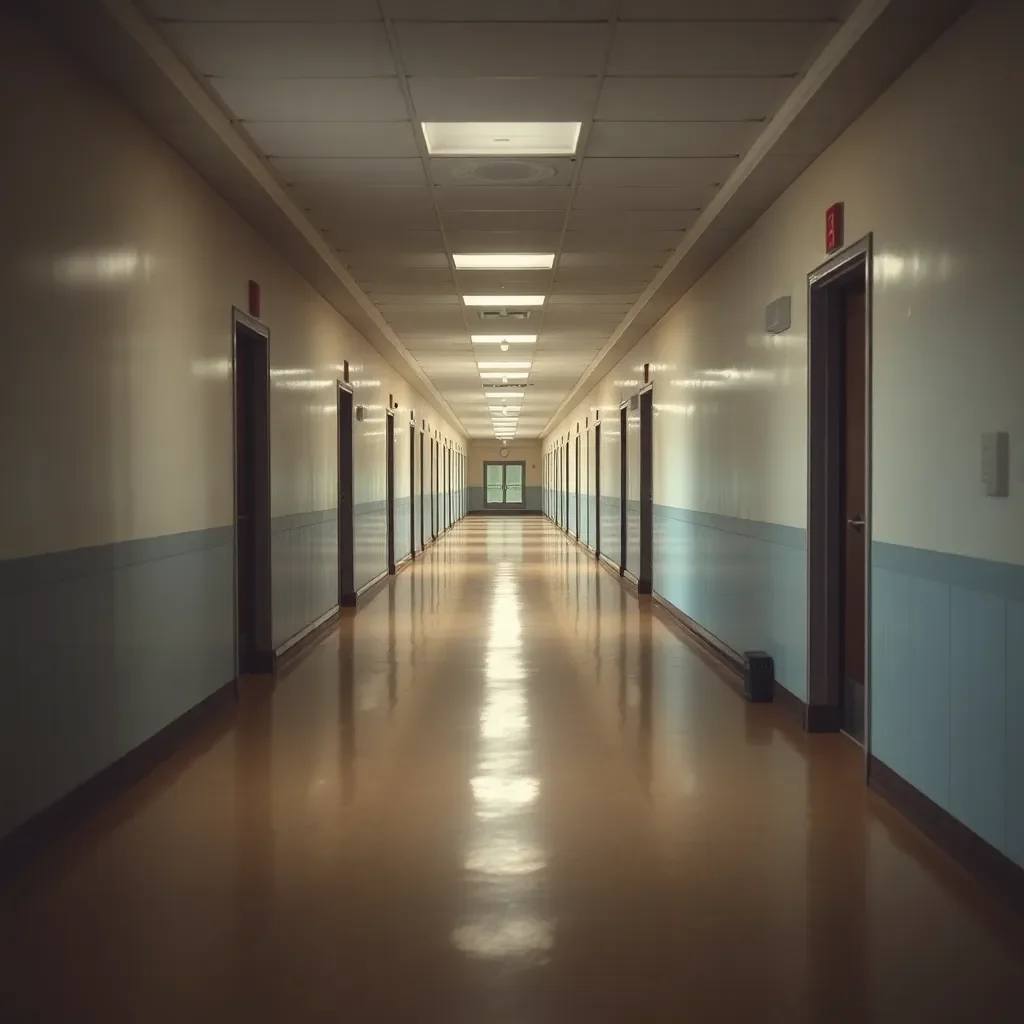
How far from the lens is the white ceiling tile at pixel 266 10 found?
3855 mm

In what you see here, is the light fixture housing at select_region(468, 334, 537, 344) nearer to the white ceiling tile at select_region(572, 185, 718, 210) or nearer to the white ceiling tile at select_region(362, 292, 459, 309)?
the white ceiling tile at select_region(362, 292, 459, 309)

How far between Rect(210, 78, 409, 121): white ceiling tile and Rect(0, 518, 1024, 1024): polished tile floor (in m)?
3.02

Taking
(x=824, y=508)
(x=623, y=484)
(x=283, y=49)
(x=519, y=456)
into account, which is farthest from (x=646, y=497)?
(x=519, y=456)

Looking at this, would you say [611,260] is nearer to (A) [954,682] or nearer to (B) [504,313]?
(B) [504,313]

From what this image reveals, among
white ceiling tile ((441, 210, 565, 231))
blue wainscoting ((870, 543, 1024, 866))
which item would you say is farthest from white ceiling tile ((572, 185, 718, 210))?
blue wainscoting ((870, 543, 1024, 866))

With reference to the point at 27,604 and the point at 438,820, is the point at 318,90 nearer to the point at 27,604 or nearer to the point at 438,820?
the point at 27,604

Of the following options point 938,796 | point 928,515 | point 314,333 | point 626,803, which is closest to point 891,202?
point 928,515

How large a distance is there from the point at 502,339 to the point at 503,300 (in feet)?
8.28

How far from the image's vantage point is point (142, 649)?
4.74 meters

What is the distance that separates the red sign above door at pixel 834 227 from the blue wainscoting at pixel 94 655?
137 inches

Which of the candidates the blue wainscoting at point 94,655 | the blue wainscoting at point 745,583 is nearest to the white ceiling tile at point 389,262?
the blue wainscoting at point 745,583

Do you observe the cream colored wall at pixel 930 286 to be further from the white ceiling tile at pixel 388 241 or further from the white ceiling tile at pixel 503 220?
the white ceiling tile at pixel 388 241

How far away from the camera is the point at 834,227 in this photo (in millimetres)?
4969

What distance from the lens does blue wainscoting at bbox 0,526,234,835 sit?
11.5 ft
